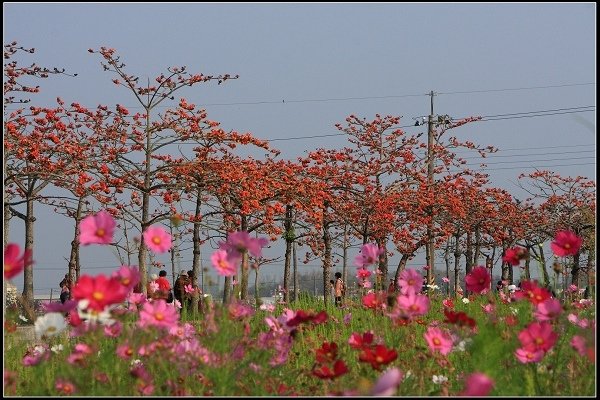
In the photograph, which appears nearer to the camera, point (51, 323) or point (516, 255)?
point (51, 323)

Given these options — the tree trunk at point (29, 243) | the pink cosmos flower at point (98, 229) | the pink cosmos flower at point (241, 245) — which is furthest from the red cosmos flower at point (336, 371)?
the tree trunk at point (29, 243)

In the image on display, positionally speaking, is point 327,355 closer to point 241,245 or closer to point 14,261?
point 241,245

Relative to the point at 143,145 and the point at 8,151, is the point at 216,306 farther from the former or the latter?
the point at 143,145

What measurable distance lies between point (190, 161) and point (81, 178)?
3.23 metres

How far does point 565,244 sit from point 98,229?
75.8 inches

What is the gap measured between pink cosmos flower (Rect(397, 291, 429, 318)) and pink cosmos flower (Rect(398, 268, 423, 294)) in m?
0.09

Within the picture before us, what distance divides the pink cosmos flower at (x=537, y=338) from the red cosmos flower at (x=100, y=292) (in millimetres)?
1508

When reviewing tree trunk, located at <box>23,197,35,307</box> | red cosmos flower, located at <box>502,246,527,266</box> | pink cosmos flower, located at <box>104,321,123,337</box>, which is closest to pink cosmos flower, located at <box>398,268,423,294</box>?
red cosmos flower, located at <box>502,246,527,266</box>

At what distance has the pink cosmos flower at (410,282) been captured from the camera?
12.3 ft

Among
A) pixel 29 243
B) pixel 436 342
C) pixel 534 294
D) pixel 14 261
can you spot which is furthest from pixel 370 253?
pixel 29 243

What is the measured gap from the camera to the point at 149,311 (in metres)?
3.27

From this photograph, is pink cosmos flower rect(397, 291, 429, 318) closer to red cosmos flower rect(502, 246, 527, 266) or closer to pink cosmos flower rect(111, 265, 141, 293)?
red cosmos flower rect(502, 246, 527, 266)

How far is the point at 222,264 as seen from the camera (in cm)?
328

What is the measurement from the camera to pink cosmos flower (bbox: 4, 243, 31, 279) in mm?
2729
